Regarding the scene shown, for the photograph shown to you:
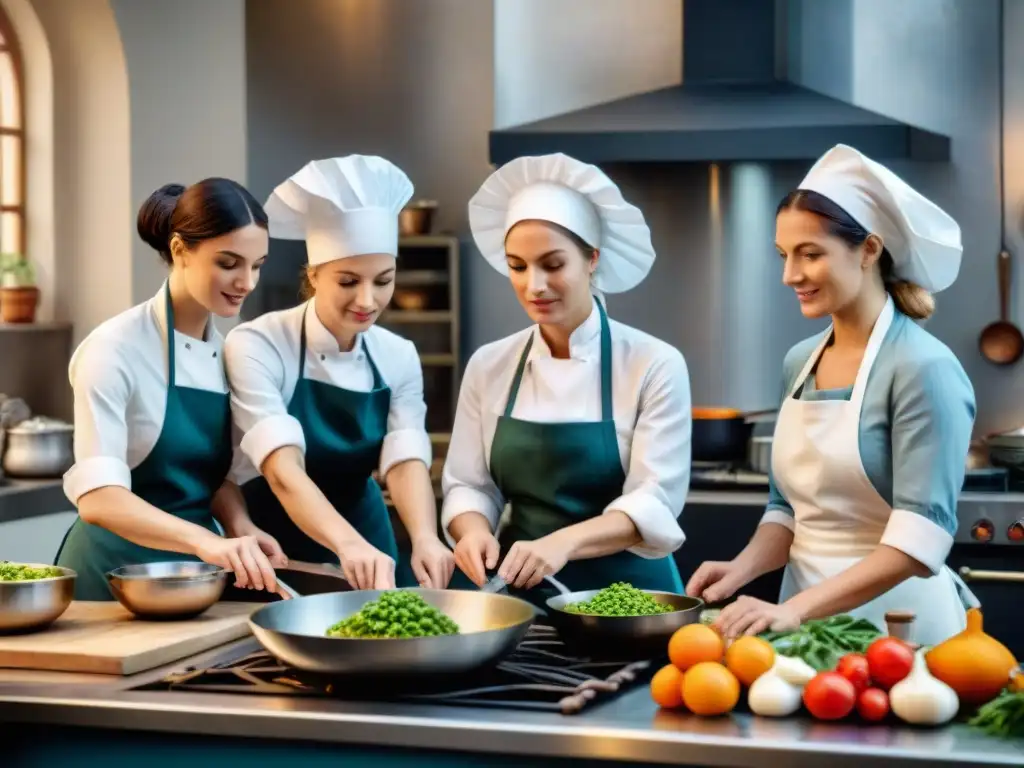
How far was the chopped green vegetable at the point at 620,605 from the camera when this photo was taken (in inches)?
74.4

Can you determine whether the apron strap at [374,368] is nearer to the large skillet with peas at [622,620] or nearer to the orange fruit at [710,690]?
the large skillet with peas at [622,620]

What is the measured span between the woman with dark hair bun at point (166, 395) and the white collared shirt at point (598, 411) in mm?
430

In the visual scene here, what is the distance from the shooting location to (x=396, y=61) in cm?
466

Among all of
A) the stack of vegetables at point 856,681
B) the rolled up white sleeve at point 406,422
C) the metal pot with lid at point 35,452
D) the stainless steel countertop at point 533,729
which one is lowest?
the stainless steel countertop at point 533,729

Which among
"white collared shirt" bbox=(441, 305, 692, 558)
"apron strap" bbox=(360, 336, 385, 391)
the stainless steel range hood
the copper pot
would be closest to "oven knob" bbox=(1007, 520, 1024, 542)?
the stainless steel range hood

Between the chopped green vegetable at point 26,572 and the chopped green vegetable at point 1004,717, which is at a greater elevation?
the chopped green vegetable at point 26,572

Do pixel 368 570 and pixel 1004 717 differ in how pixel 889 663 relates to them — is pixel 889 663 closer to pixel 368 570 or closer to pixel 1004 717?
pixel 1004 717

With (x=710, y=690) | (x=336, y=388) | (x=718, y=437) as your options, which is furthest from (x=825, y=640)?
(x=718, y=437)

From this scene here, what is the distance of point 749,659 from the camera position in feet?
Answer: 5.40

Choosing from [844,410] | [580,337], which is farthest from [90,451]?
[844,410]

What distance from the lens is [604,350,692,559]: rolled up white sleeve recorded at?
7.79 feet

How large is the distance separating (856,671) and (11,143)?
3613 mm

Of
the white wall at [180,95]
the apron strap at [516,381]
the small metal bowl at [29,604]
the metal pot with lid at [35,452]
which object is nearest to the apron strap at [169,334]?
the small metal bowl at [29,604]

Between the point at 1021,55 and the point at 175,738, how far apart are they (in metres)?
3.54
